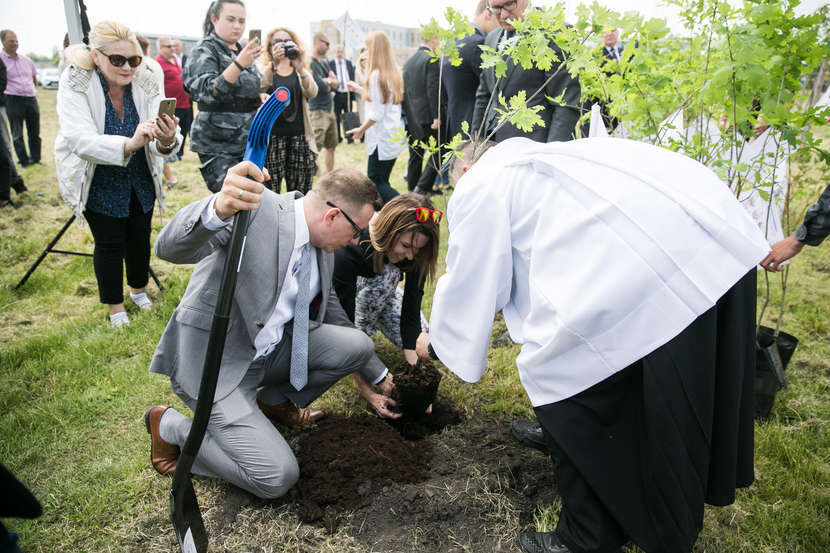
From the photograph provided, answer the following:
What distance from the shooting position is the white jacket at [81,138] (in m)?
3.02

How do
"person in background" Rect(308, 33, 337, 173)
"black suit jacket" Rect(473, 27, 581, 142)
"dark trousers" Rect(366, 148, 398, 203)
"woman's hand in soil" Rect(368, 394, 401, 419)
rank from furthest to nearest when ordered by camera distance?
"person in background" Rect(308, 33, 337, 173) → "dark trousers" Rect(366, 148, 398, 203) → "black suit jacket" Rect(473, 27, 581, 142) → "woman's hand in soil" Rect(368, 394, 401, 419)

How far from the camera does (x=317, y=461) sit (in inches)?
93.0

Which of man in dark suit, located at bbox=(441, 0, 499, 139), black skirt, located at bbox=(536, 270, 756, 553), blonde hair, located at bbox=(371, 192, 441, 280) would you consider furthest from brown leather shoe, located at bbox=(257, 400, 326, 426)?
man in dark suit, located at bbox=(441, 0, 499, 139)

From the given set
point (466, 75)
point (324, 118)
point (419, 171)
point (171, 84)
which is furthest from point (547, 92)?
point (171, 84)

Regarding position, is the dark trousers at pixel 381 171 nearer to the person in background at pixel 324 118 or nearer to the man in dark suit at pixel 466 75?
the man in dark suit at pixel 466 75

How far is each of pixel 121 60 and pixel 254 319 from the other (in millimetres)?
2019

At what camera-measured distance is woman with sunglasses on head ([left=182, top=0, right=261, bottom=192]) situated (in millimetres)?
3738

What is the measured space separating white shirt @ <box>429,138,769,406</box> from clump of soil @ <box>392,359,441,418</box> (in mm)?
967

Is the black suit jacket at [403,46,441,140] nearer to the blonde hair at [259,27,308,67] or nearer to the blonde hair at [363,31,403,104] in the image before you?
the blonde hair at [363,31,403,104]

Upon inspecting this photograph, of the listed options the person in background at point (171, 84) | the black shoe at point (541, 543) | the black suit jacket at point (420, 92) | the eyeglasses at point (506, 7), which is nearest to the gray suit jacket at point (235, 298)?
the black shoe at point (541, 543)

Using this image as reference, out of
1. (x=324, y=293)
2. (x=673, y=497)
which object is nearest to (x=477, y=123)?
(x=324, y=293)

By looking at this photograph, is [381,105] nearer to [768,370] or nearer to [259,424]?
[259,424]

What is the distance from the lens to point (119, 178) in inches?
130

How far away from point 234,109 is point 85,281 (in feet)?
6.32
